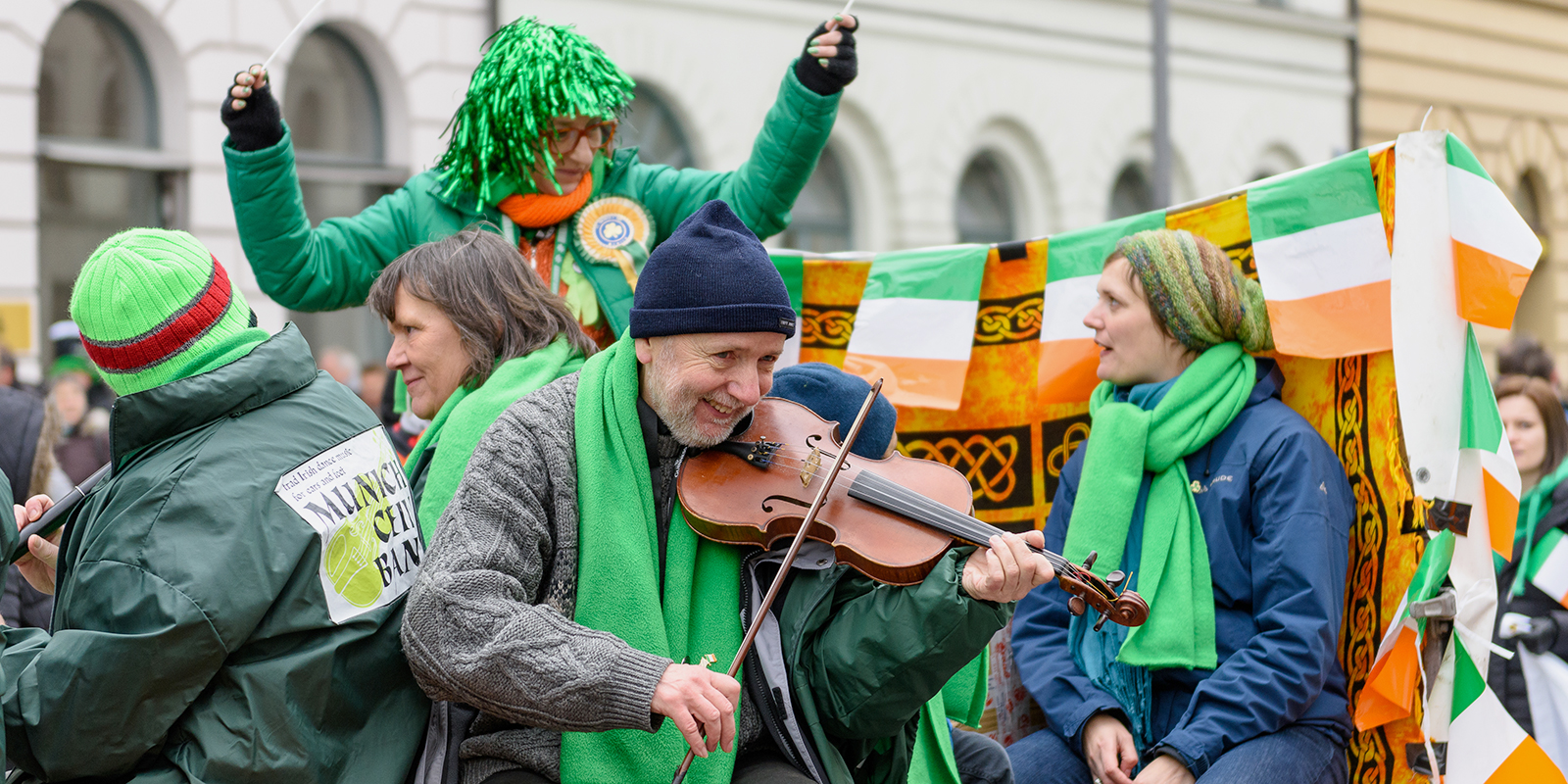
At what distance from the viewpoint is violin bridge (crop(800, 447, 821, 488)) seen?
236cm

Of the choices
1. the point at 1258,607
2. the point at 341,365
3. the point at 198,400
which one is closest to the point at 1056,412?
the point at 1258,607

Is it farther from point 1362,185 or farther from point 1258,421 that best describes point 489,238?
point 1362,185

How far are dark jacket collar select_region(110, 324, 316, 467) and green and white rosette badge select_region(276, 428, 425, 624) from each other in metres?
0.14

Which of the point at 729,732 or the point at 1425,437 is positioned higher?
the point at 1425,437

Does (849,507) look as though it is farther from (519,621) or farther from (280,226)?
(280,226)

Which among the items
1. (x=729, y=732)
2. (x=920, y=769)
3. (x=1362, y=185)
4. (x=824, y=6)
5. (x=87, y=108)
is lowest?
(x=920, y=769)

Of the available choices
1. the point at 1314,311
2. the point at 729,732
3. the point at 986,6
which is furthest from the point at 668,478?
the point at 986,6

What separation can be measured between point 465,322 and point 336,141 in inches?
306

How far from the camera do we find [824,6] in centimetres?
1215

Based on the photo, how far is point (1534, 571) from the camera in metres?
4.07

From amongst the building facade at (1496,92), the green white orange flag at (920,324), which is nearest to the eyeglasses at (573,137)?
the green white orange flag at (920,324)

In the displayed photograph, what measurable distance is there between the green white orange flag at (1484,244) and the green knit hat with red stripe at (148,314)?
225 cm

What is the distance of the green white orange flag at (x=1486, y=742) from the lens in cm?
282

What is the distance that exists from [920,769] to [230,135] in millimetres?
2094
